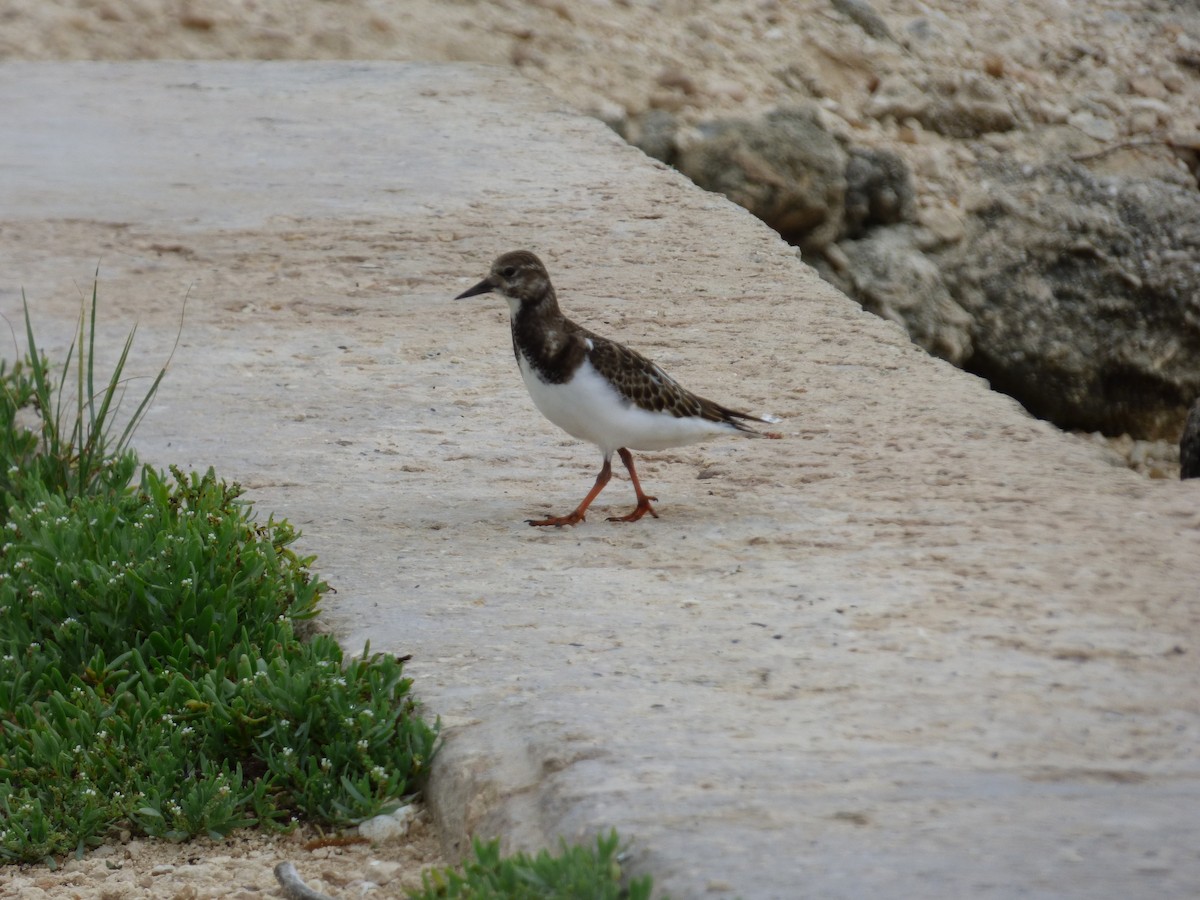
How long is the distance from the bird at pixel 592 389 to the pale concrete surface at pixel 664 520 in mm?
261

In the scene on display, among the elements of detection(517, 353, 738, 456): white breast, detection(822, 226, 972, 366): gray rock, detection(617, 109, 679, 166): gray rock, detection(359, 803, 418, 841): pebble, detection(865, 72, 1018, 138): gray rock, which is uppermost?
detection(865, 72, 1018, 138): gray rock

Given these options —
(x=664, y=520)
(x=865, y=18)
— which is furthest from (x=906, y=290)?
(x=664, y=520)

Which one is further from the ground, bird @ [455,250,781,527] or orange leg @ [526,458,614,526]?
bird @ [455,250,781,527]

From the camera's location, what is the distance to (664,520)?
5043mm

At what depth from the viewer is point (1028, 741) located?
11.3 ft

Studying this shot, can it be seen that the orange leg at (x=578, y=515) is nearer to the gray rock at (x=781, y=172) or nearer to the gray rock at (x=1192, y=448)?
the gray rock at (x=1192, y=448)

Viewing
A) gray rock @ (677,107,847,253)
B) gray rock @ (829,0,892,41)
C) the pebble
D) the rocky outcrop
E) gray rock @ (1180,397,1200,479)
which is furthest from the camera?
gray rock @ (829,0,892,41)

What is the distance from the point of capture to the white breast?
491 cm

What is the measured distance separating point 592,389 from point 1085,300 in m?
6.44

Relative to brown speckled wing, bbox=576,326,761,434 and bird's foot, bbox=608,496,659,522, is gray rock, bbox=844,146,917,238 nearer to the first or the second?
brown speckled wing, bbox=576,326,761,434

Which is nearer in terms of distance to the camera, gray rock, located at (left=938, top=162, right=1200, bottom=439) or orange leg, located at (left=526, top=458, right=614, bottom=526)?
orange leg, located at (left=526, top=458, right=614, bottom=526)

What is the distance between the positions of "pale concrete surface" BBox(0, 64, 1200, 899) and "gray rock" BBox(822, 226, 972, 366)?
1.59 metres

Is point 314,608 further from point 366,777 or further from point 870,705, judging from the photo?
point 870,705

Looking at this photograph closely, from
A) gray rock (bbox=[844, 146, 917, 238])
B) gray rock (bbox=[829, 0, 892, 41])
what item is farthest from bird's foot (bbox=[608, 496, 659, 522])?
gray rock (bbox=[829, 0, 892, 41])
